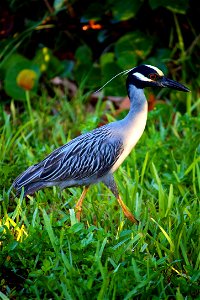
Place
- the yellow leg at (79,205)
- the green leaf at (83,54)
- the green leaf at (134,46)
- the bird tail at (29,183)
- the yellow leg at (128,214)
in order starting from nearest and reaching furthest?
the yellow leg at (128,214) → the yellow leg at (79,205) → the bird tail at (29,183) → the green leaf at (134,46) → the green leaf at (83,54)

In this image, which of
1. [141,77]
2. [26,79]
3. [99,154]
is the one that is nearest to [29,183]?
[99,154]

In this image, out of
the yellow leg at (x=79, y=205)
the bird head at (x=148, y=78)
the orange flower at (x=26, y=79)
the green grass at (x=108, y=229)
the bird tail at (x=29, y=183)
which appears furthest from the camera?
the orange flower at (x=26, y=79)

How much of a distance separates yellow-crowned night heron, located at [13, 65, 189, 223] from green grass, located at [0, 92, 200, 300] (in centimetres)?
12

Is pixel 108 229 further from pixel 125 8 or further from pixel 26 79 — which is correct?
pixel 125 8

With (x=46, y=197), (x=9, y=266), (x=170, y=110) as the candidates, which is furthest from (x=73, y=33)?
(x=9, y=266)

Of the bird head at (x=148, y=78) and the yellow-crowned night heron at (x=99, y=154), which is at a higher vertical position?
the bird head at (x=148, y=78)

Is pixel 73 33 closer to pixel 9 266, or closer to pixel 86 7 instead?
pixel 86 7

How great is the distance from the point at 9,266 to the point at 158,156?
1.94 meters

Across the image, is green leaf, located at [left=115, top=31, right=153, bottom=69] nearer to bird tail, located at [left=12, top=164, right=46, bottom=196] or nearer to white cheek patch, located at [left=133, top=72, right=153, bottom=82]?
white cheek patch, located at [left=133, top=72, right=153, bottom=82]

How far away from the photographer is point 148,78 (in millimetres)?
4578

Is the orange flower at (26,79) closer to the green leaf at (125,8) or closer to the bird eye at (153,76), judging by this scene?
the green leaf at (125,8)

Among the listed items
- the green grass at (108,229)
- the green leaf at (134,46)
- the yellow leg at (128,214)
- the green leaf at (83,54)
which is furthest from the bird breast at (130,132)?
the green leaf at (83,54)

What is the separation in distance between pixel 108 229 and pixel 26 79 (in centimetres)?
264

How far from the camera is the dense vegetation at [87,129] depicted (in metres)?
3.43
